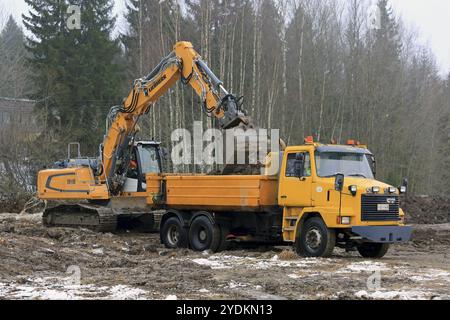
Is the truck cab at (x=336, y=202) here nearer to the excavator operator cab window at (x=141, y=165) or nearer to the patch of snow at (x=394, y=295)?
the patch of snow at (x=394, y=295)

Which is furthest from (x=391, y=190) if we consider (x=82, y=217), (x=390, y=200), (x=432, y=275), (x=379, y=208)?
(x=82, y=217)

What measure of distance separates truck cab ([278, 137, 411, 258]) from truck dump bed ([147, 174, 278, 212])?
380 mm

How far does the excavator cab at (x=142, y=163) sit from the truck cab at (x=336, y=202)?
6684 mm

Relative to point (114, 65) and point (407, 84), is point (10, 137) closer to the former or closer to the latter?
point (114, 65)

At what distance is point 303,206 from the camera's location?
48.0ft

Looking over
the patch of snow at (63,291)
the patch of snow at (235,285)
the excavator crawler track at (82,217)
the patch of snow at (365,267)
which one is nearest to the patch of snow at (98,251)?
the excavator crawler track at (82,217)

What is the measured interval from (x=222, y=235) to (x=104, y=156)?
624 centimetres

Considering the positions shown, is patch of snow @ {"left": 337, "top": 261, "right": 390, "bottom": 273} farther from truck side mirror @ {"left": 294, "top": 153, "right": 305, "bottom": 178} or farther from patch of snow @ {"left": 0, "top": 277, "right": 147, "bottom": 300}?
patch of snow @ {"left": 0, "top": 277, "right": 147, "bottom": 300}

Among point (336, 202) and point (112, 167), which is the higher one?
point (112, 167)

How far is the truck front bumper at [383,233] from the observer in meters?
13.8

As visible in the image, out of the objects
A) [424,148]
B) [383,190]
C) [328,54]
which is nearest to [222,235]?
[383,190]

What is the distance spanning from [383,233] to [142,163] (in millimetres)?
9114

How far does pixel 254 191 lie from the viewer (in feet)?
49.8

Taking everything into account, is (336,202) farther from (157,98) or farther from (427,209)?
(427,209)
